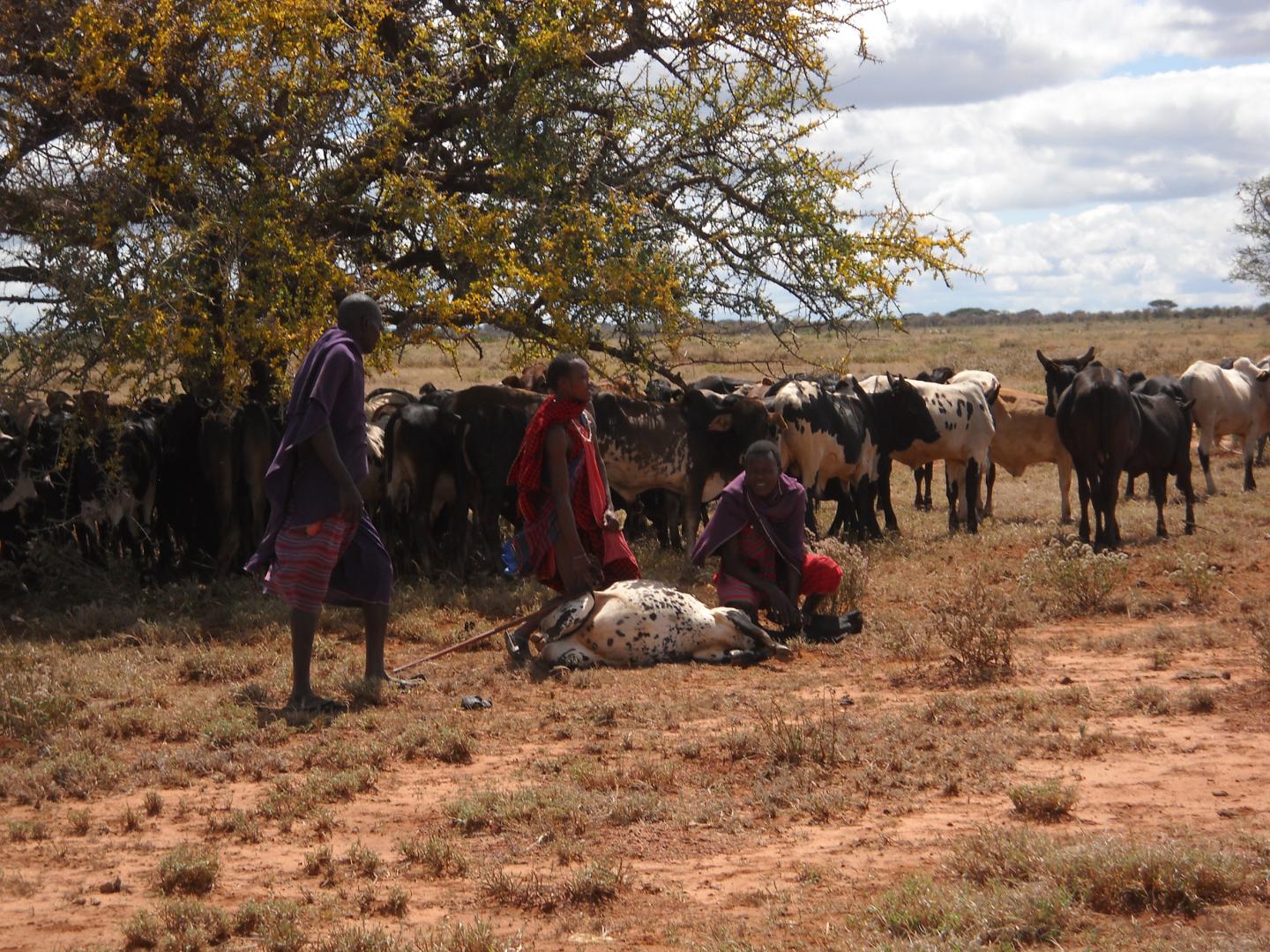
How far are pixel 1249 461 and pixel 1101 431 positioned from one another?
7.35 meters

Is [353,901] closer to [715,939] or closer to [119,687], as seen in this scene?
[715,939]

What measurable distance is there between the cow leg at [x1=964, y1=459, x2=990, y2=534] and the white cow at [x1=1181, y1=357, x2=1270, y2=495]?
4.52 m

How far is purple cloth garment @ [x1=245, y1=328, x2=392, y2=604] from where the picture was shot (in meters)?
7.74

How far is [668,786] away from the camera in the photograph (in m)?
6.49

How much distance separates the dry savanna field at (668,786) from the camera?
16.0ft

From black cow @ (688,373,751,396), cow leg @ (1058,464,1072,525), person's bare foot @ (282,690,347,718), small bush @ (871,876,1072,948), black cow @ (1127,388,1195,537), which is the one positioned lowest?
small bush @ (871,876,1072,948)

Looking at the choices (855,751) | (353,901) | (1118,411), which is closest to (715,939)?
(353,901)

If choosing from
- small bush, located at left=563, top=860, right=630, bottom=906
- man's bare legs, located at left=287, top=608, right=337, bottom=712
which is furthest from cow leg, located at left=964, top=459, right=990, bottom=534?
small bush, located at left=563, top=860, right=630, bottom=906

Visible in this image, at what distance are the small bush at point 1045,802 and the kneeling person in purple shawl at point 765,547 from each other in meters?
3.89

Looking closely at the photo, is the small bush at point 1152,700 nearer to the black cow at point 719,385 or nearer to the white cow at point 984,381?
the white cow at point 984,381

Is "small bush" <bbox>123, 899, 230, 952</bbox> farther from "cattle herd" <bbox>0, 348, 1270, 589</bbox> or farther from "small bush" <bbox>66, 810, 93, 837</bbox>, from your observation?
"cattle herd" <bbox>0, 348, 1270, 589</bbox>

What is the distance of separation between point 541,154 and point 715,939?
966cm

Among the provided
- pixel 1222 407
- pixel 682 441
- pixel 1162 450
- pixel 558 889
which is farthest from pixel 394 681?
pixel 1222 407

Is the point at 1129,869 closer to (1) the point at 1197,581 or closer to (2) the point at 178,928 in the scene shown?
(2) the point at 178,928
